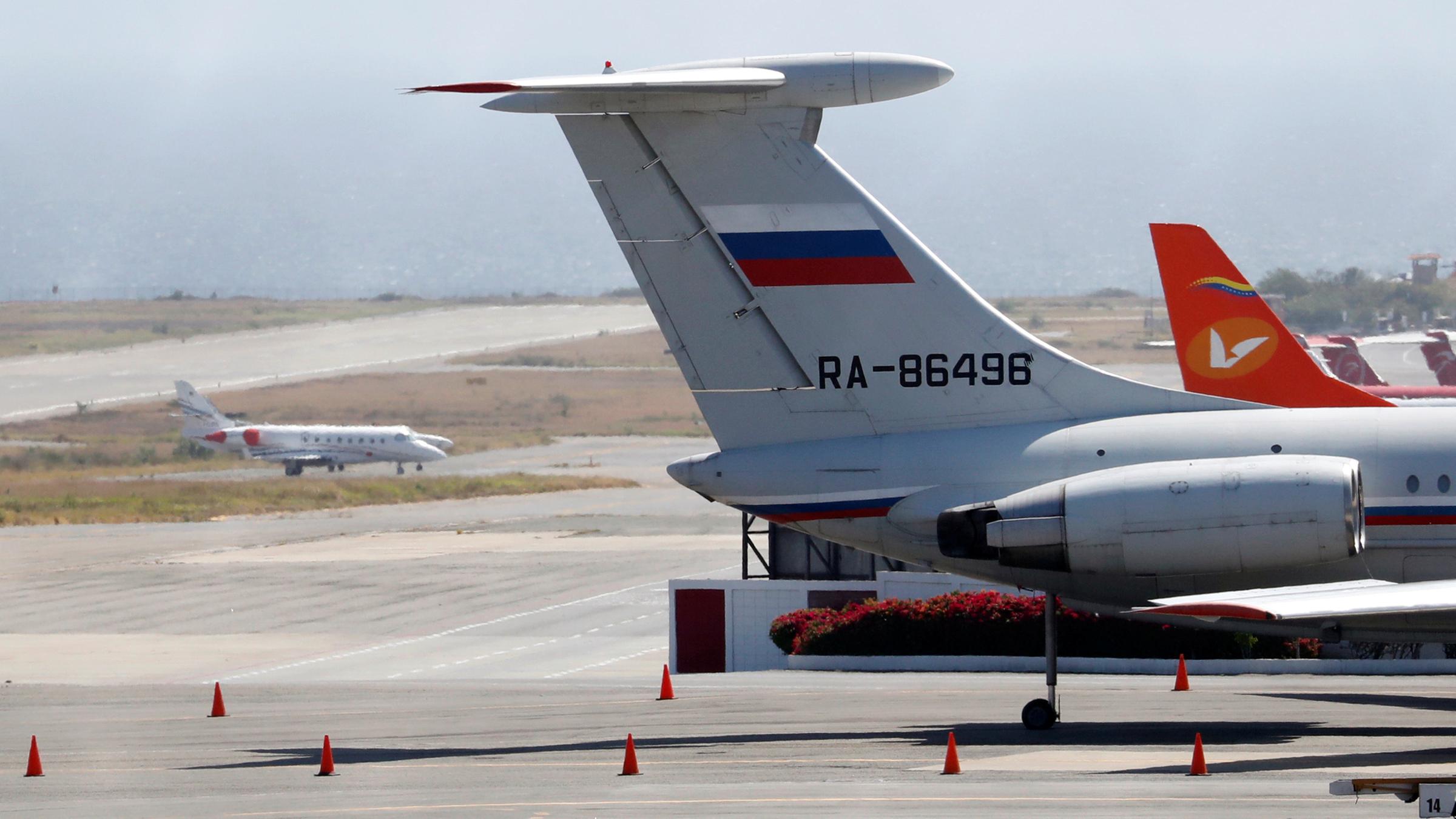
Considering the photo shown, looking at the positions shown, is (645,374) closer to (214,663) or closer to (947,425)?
(214,663)

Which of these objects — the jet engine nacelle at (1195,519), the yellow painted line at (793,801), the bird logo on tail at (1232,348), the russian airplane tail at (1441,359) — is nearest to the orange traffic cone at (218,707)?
the yellow painted line at (793,801)

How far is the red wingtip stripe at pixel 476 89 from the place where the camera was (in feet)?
57.2

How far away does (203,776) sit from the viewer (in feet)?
59.1

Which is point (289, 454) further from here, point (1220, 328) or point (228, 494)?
point (1220, 328)

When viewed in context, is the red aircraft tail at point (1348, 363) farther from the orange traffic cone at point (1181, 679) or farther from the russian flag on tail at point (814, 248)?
the russian flag on tail at point (814, 248)

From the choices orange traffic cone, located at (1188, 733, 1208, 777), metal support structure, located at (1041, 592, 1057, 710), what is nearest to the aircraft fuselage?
metal support structure, located at (1041, 592, 1057, 710)

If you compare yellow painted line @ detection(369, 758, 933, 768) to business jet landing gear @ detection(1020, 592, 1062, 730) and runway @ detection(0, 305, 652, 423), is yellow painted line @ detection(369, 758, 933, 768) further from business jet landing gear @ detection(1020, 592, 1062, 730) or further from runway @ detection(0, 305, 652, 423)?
runway @ detection(0, 305, 652, 423)

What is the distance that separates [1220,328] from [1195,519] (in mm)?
19249

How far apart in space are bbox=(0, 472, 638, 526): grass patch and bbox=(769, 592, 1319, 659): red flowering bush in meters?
57.7

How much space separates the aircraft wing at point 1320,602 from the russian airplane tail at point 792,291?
276cm

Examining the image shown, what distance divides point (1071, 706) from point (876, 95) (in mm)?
8243

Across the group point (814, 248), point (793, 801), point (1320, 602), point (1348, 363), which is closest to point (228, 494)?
point (1348, 363)

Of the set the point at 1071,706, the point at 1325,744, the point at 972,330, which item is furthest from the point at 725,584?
the point at 1325,744

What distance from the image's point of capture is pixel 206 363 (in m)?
170
